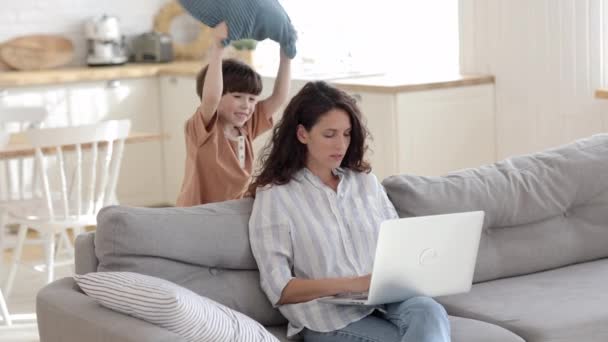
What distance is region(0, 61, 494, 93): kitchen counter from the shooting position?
5.08 m

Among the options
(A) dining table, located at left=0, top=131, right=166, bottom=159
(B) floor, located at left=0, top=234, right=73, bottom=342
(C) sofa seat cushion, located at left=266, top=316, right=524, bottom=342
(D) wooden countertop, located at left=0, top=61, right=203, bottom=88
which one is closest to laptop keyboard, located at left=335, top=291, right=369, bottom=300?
(C) sofa seat cushion, located at left=266, top=316, right=524, bottom=342

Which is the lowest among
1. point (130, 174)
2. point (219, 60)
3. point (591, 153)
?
point (130, 174)

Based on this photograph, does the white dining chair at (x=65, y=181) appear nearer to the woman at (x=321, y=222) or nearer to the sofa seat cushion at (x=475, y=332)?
the woman at (x=321, y=222)

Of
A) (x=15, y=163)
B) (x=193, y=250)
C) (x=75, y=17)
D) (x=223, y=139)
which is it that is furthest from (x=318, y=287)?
(x=75, y=17)

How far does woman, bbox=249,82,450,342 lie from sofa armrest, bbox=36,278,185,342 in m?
0.49

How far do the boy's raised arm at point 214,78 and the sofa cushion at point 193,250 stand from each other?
0.44 meters

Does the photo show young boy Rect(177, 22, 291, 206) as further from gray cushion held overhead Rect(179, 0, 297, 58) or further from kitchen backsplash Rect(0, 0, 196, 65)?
kitchen backsplash Rect(0, 0, 196, 65)

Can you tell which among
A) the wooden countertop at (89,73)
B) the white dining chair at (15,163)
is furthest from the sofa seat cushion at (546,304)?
the wooden countertop at (89,73)

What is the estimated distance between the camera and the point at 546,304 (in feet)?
10.0

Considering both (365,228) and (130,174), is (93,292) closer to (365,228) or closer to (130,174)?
(365,228)

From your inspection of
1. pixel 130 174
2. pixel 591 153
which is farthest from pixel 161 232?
pixel 130 174

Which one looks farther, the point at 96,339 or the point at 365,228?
the point at 365,228

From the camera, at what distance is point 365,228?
298 cm

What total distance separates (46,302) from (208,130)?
2.98 feet
